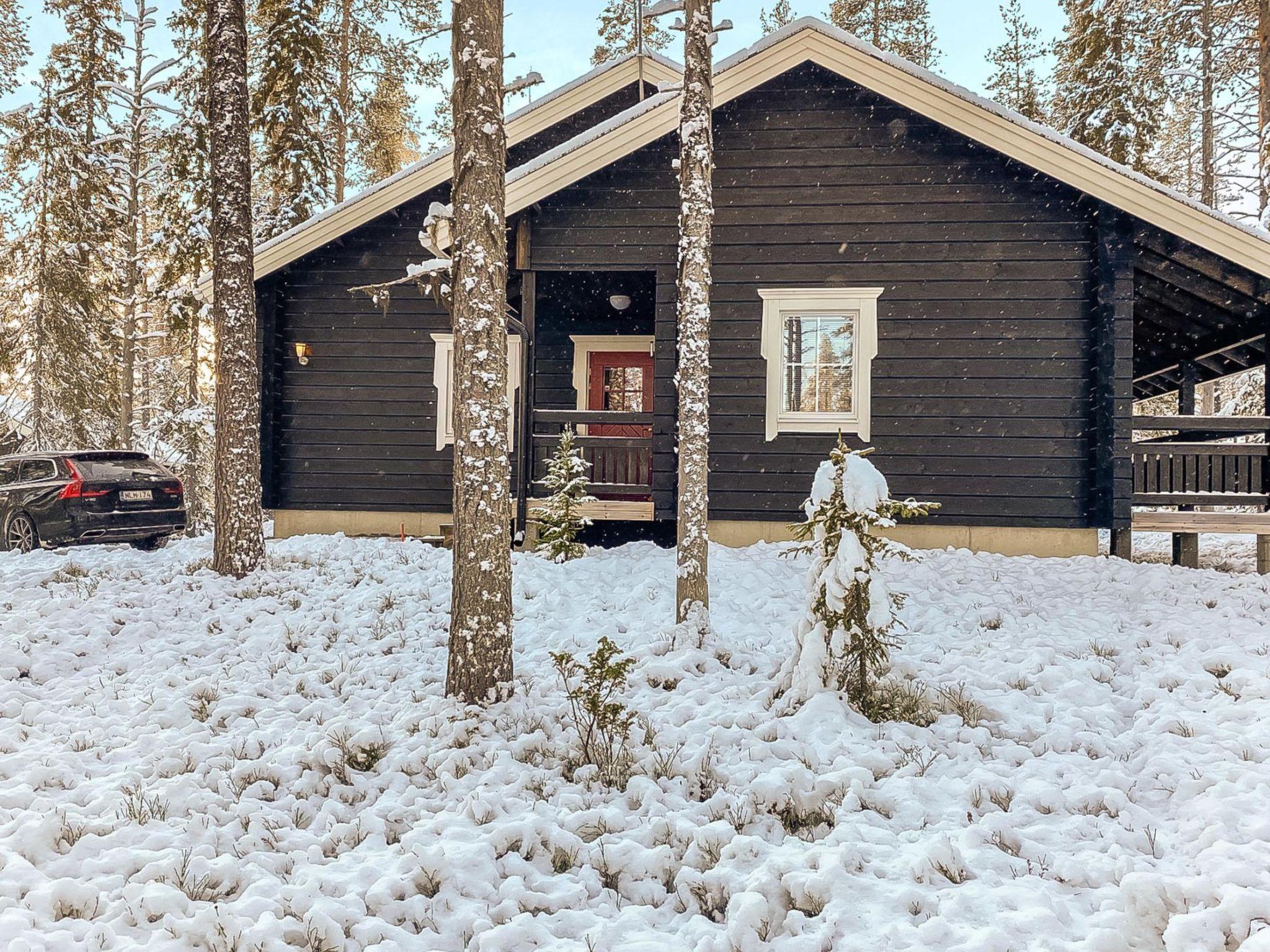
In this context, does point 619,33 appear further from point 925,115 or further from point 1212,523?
point 1212,523

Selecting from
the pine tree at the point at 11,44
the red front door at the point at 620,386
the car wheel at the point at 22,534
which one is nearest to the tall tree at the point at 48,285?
the pine tree at the point at 11,44

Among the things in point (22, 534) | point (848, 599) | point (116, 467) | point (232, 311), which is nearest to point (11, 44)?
point (116, 467)

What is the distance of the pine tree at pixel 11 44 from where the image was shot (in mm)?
17250

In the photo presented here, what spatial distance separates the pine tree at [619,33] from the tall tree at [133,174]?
10822 mm

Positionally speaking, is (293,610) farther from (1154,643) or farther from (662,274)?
(1154,643)

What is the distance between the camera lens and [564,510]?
27.4 ft

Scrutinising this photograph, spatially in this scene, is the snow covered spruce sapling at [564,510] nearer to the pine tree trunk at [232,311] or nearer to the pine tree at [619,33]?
the pine tree trunk at [232,311]

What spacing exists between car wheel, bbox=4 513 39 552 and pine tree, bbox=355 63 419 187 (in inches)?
486

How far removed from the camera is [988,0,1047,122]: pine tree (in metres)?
21.6

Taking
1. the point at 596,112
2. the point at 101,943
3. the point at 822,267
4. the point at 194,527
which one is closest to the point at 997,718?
the point at 101,943

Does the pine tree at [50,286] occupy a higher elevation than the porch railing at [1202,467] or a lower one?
higher

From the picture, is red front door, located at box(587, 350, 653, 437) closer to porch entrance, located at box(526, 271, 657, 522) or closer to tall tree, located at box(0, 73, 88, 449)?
porch entrance, located at box(526, 271, 657, 522)

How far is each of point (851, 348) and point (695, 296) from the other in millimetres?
3987

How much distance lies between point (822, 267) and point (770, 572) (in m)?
3.92
